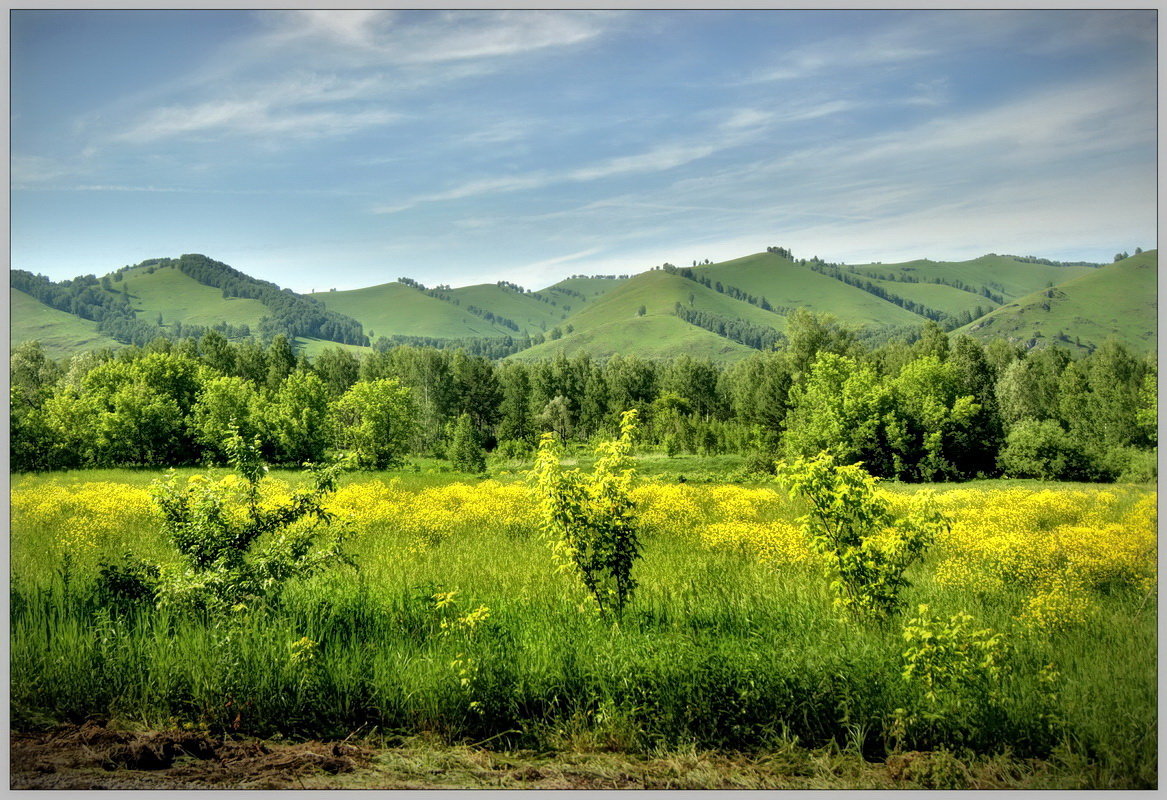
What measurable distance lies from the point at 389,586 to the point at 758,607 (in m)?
3.73

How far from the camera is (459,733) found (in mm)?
5695

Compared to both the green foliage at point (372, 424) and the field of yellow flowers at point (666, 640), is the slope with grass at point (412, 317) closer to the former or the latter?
the green foliage at point (372, 424)

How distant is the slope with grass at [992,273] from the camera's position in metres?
7.29

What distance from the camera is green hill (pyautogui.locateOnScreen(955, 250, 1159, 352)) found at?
21.1 feet

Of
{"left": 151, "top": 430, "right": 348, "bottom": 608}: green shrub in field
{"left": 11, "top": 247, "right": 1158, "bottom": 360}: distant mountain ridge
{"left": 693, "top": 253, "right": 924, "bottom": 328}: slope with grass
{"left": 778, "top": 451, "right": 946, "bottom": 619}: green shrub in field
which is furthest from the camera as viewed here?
{"left": 693, "top": 253, "right": 924, "bottom": 328}: slope with grass

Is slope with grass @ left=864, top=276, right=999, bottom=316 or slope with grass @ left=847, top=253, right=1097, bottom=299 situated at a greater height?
slope with grass @ left=847, top=253, right=1097, bottom=299

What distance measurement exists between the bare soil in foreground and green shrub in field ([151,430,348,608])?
1237 mm

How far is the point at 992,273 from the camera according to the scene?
294 inches

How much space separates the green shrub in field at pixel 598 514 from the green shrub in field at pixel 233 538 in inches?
81.0

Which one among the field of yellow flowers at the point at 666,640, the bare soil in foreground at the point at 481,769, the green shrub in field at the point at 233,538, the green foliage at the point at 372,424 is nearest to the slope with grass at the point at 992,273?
the field of yellow flowers at the point at 666,640

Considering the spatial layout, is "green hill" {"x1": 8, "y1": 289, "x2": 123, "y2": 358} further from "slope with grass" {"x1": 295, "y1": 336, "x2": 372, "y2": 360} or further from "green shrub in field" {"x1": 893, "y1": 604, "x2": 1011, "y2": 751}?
"green shrub in field" {"x1": 893, "y1": 604, "x2": 1011, "y2": 751}

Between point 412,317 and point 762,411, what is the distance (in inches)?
735

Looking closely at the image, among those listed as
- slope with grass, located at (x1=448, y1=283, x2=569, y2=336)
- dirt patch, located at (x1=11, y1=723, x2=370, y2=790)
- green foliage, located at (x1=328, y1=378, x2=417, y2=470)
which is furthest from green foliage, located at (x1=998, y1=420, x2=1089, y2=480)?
dirt patch, located at (x1=11, y1=723, x2=370, y2=790)

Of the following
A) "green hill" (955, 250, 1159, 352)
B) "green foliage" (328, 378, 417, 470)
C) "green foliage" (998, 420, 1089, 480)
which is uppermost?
"green hill" (955, 250, 1159, 352)
